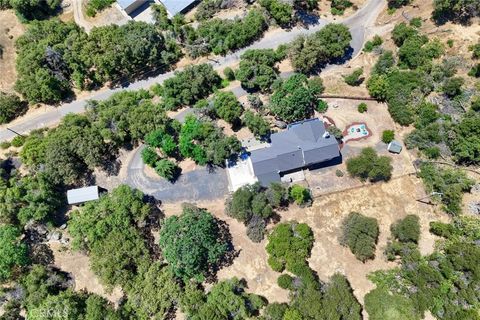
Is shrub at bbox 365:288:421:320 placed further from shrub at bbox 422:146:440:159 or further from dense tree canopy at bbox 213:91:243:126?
dense tree canopy at bbox 213:91:243:126

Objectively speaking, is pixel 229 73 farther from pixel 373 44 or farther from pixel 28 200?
pixel 28 200

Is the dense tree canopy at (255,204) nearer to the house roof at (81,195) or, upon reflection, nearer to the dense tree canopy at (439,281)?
the dense tree canopy at (439,281)

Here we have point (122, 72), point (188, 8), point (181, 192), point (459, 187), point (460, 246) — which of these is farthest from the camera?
point (188, 8)

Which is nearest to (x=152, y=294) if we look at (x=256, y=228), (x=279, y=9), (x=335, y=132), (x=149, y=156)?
(x=256, y=228)

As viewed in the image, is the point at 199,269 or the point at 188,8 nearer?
the point at 199,269

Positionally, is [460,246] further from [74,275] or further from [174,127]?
[74,275]

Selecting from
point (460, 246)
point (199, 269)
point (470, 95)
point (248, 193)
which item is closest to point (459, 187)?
point (460, 246)
